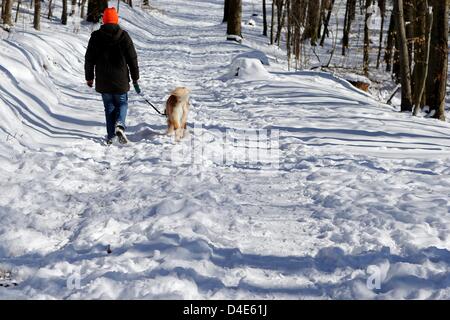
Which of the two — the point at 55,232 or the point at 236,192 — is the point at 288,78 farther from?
the point at 55,232

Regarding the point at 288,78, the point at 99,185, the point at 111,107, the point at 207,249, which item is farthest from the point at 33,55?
the point at 207,249

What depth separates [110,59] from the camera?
295 inches

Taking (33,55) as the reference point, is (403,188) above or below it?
below

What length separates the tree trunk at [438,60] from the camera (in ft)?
36.4

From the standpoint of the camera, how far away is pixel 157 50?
21.0 metres

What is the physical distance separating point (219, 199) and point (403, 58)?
27.4ft

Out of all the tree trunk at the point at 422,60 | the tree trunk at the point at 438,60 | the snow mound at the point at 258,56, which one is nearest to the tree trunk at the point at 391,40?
the snow mound at the point at 258,56

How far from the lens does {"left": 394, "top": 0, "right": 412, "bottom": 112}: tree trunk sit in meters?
11.6

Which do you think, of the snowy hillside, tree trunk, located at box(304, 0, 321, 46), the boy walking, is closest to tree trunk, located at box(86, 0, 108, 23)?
the snowy hillside

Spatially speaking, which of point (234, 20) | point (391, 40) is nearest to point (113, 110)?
point (234, 20)

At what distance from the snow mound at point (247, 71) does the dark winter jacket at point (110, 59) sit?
671 centimetres
